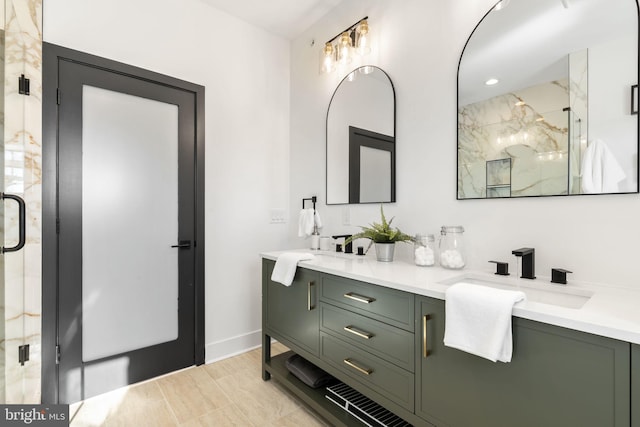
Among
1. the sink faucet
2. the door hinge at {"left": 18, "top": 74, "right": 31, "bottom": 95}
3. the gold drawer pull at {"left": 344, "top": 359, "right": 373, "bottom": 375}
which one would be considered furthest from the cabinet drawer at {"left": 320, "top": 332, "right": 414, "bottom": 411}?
the door hinge at {"left": 18, "top": 74, "right": 31, "bottom": 95}

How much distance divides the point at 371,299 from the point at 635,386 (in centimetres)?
85

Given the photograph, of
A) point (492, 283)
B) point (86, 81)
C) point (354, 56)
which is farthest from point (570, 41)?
point (86, 81)

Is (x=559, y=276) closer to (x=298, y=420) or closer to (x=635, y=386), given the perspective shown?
(x=635, y=386)

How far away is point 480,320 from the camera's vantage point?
1.01 meters

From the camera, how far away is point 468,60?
1.69m

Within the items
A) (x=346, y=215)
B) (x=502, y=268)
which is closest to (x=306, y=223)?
(x=346, y=215)

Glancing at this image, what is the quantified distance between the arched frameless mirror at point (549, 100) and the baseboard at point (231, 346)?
6.80 ft

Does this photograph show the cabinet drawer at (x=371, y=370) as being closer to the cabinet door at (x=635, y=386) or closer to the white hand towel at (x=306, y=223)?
the cabinet door at (x=635, y=386)

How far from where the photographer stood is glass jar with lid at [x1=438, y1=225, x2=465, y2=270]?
5.30 feet

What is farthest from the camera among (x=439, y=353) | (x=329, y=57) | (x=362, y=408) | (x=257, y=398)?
(x=329, y=57)

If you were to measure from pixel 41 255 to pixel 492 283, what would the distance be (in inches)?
95.7

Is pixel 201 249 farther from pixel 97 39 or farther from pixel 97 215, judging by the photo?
pixel 97 39

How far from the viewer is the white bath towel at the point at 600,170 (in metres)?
1.24

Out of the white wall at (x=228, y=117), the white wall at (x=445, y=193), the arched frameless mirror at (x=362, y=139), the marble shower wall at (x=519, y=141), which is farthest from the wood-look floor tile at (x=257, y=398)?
the marble shower wall at (x=519, y=141)
